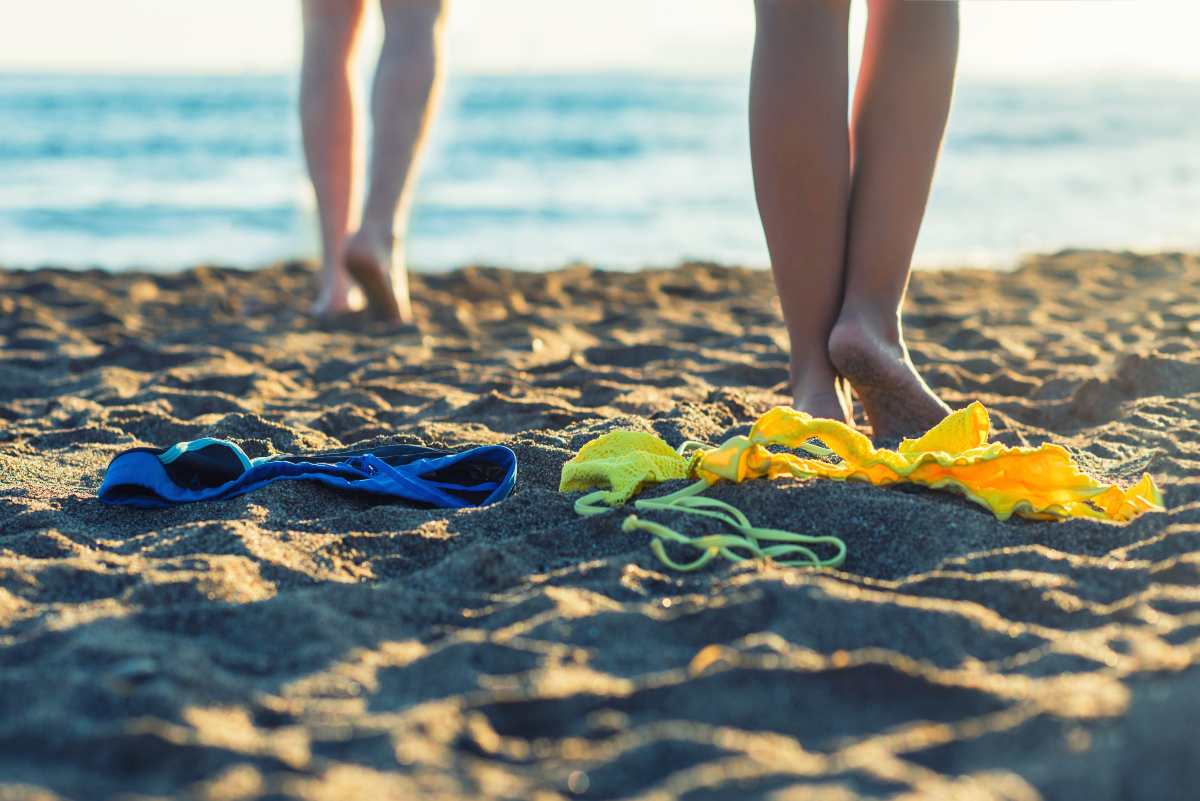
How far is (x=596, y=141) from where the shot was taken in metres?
16.8

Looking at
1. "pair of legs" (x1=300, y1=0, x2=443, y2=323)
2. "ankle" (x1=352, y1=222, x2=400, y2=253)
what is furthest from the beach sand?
"pair of legs" (x1=300, y1=0, x2=443, y2=323)

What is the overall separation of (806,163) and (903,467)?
2.22 feet

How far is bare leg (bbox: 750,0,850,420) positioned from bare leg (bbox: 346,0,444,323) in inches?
71.1

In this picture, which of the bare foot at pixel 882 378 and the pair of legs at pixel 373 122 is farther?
the pair of legs at pixel 373 122

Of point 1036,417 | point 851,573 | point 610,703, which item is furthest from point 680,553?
point 1036,417

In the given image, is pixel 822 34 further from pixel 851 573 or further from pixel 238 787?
pixel 238 787

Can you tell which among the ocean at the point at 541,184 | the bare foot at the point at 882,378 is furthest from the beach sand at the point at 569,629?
the ocean at the point at 541,184

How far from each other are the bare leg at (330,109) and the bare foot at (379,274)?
0.66 feet

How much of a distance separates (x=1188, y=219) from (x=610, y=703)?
9005 mm

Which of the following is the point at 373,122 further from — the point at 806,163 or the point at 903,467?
the point at 903,467

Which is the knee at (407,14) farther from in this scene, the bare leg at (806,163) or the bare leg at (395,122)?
the bare leg at (806,163)

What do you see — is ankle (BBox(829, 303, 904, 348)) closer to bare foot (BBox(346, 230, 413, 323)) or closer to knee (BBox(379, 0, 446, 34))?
bare foot (BBox(346, 230, 413, 323))

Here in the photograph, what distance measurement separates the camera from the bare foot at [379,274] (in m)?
3.92

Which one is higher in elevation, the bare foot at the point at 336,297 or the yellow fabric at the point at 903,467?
the yellow fabric at the point at 903,467
